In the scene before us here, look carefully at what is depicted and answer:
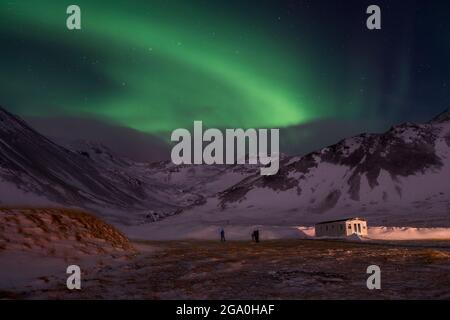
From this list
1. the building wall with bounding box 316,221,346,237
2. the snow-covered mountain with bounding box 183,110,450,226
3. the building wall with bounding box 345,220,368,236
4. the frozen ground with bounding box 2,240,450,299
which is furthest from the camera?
the snow-covered mountain with bounding box 183,110,450,226

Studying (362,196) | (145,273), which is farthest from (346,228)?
(362,196)

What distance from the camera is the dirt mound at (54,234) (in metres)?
21.3

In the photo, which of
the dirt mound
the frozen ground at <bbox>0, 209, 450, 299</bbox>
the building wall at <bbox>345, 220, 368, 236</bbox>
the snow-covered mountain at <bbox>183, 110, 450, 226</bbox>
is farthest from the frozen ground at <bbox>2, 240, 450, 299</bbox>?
the snow-covered mountain at <bbox>183, 110, 450, 226</bbox>

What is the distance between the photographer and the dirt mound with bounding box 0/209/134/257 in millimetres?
21344

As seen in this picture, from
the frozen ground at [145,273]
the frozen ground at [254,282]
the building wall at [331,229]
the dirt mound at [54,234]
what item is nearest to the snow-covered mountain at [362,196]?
the building wall at [331,229]

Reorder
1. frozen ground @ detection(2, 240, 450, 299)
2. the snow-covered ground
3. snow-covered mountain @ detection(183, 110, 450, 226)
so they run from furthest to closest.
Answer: snow-covered mountain @ detection(183, 110, 450, 226), the snow-covered ground, frozen ground @ detection(2, 240, 450, 299)

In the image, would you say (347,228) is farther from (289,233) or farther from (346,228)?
(289,233)

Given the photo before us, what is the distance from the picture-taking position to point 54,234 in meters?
23.6

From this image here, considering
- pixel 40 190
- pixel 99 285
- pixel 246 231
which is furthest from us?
pixel 40 190

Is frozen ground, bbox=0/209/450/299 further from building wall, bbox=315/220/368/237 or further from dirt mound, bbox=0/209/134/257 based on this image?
building wall, bbox=315/220/368/237

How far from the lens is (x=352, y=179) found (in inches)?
7598
